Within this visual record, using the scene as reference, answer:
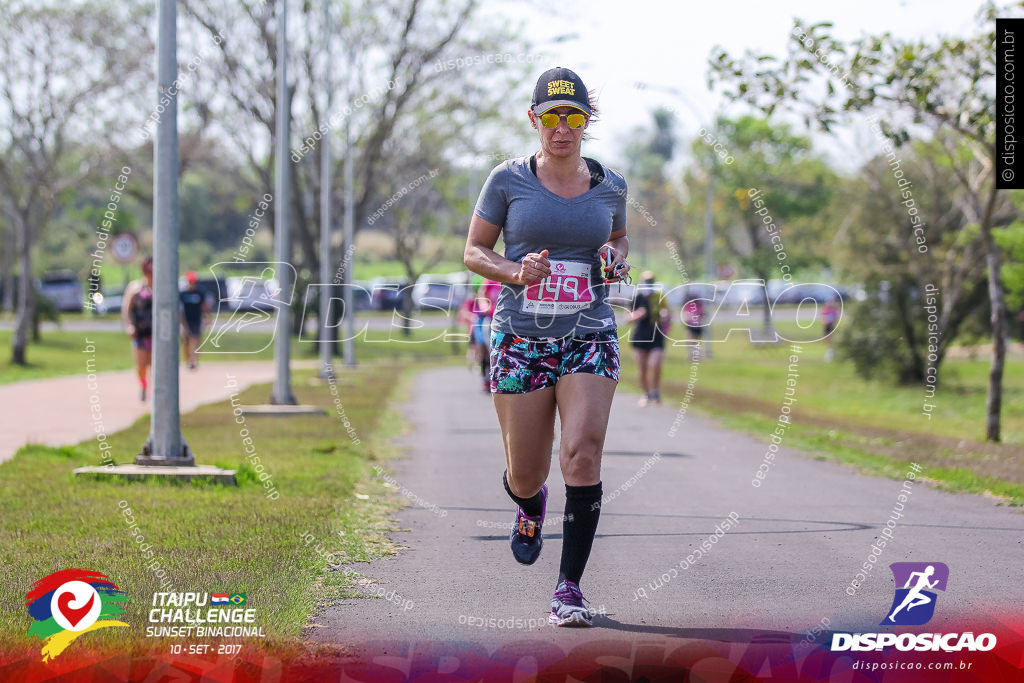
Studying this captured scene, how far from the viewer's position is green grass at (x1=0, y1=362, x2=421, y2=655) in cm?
505

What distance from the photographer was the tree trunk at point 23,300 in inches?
1063

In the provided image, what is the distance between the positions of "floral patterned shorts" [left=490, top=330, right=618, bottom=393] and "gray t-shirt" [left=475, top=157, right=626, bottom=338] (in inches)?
1.3

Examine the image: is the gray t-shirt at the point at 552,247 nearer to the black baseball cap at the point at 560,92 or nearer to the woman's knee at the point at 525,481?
the black baseball cap at the point at 560,92

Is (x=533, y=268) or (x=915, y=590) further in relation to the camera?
(x=915, y=590)

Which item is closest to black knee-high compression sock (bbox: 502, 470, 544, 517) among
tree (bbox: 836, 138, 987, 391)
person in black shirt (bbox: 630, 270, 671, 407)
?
person in black shirt (bbox: 630, 270, 671, 407)

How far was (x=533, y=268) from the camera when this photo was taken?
4.80 meters

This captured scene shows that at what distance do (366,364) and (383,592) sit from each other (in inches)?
1039

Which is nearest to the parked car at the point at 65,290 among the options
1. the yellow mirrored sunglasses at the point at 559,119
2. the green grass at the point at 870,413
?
the green grass at the point at 870,413

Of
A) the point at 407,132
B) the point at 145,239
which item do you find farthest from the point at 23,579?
the point at 145,239

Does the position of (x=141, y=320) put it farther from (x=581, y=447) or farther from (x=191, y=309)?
(x=581, y=447)

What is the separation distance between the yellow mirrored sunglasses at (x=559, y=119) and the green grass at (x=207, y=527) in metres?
2.08

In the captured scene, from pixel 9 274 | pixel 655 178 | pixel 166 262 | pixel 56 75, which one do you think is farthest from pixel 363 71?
pixel 655 178

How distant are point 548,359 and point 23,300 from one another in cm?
2540

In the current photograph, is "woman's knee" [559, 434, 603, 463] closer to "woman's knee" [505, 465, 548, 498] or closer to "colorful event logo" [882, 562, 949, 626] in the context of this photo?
"woman's knee" [505, 465, 548, 498]
